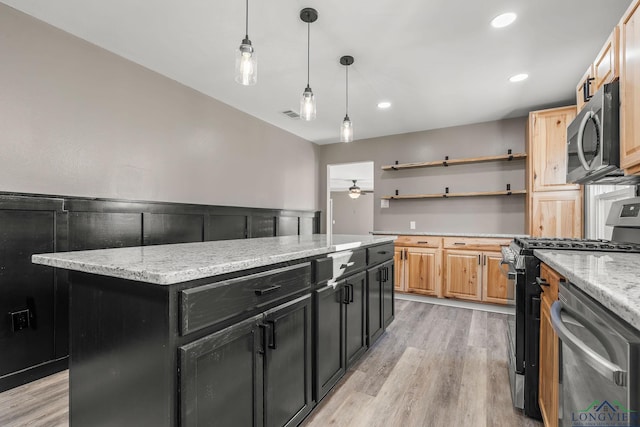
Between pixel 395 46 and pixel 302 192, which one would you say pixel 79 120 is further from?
pixel 302 192

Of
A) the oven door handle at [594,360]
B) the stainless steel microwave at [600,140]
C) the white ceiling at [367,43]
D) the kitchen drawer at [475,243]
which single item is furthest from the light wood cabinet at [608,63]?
the kitchen drawer at [475,243]

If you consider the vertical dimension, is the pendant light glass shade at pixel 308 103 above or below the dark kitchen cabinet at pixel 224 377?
above

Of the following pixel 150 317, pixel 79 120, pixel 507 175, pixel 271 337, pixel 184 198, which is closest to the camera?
pixel 150 317

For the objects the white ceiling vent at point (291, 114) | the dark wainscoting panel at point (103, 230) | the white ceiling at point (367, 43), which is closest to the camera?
the white ceiling at point (367, 43)

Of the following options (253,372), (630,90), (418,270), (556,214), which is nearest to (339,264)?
(253,372)

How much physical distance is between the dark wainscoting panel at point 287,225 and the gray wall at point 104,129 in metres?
0.72

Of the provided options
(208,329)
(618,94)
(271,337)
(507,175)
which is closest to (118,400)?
(208,329)

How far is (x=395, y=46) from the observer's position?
2.56 meters

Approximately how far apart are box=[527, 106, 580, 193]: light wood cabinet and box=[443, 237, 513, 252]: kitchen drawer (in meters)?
0.74

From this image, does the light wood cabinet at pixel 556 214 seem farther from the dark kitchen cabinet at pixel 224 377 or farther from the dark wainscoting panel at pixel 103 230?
the dark wainscoting panel at pixel 103 230

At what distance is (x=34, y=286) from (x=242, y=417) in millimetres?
1989

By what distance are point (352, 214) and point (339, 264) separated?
937cm

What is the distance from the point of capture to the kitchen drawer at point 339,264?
1.77 meters

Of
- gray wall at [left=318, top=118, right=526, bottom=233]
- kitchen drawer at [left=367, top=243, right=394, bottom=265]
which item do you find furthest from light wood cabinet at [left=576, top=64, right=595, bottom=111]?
gray wall at [left=318, top=118, right=526, bottom=233]
